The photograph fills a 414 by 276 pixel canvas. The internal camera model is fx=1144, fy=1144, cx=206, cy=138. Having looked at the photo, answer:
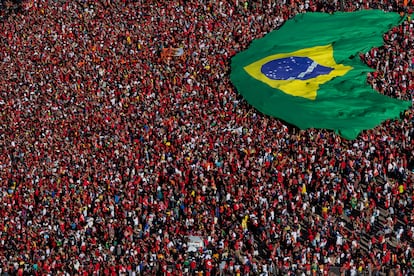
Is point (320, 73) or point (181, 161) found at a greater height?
point (320, 73)

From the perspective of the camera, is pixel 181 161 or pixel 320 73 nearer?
pixel 181 161

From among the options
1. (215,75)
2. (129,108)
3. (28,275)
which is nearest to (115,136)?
(129,108)

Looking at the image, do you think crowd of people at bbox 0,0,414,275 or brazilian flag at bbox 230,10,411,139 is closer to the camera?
crowd of people at bbox 0,0,414,275

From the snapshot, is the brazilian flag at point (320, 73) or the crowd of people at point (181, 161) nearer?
the crowd of people at point (181, 161)

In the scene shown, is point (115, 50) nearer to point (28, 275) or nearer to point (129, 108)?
point (129, 108)
